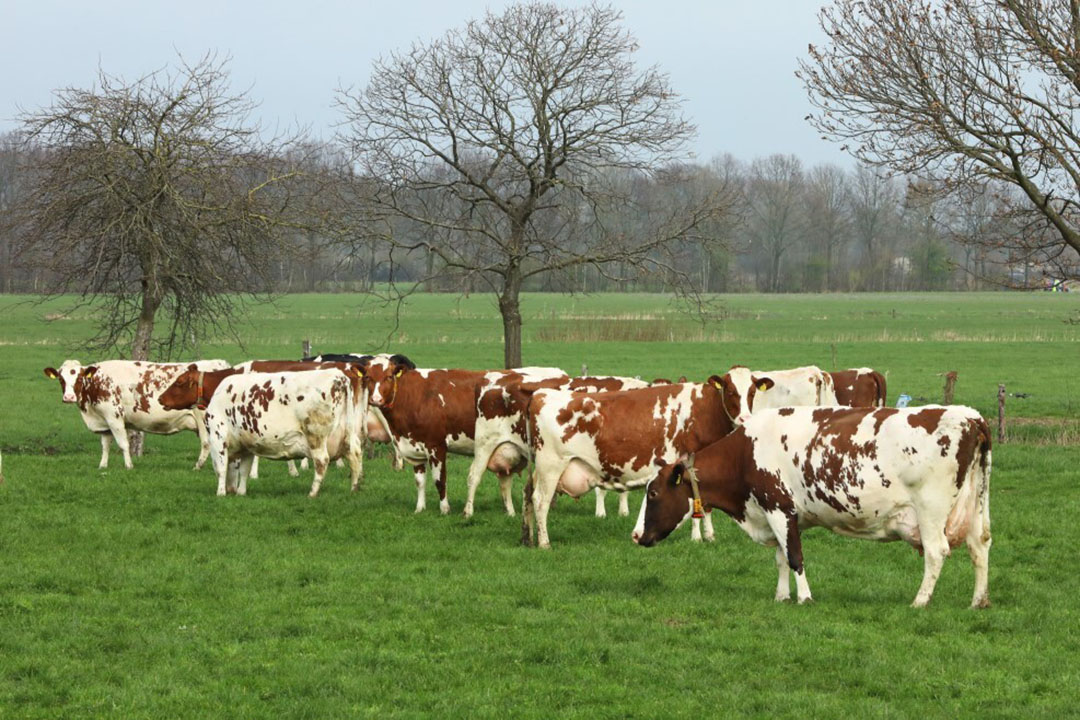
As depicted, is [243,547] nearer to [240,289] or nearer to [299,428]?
[299,428]

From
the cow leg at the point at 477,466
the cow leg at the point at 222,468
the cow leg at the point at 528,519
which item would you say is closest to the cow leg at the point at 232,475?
the cow leg at the point at 222,468

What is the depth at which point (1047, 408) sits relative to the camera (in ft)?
98.3

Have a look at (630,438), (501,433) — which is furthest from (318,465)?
(630,438)

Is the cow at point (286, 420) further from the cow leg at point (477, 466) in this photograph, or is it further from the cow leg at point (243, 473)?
the cow leg at point (477, 466)

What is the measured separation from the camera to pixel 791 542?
10688 mm

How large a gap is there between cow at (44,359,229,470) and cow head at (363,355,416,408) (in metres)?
4.23

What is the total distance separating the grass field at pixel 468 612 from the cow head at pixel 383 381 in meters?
1.40

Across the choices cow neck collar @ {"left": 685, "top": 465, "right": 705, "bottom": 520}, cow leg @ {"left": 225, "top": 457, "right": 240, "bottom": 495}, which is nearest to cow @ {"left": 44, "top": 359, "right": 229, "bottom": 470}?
cow leg @ {"left": 225, "top": 457, "right": 240, "bottom": 495}

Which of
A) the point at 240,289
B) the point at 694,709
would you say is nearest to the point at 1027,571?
the point at 694,709

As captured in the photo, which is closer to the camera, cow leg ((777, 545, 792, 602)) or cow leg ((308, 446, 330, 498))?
cow leg ((777, 545, 792, 602))

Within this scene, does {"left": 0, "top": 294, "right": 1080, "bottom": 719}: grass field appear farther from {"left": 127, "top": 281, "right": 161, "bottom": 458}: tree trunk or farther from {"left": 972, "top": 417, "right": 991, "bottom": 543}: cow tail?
{"left": 127, "top": 281, "right": 161, "bottom": 458}: tree trunk

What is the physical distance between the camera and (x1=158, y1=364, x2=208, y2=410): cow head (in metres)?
20.2

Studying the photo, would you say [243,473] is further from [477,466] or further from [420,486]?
[477,466]

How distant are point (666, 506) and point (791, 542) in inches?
50.1
